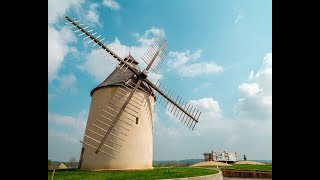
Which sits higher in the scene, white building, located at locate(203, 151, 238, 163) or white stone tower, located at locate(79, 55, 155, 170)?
white stone tower, located at locate(79, 55, 155, 170)

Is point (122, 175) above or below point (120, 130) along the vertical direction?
below

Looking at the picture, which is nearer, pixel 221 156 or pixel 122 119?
pixel 122 119

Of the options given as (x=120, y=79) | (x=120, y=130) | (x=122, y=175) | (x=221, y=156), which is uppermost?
(x=120, y=79)

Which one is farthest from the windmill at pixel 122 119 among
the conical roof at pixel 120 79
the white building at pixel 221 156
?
the white building at pixel 221 156

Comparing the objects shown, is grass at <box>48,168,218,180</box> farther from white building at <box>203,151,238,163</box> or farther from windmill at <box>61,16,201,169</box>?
white building at <box>203,151,238,163</box>

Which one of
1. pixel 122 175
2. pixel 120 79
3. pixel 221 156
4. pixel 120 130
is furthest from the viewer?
pixel 221 156

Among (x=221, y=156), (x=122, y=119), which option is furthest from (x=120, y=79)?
(x=221, y=156)

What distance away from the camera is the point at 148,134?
17297 mm

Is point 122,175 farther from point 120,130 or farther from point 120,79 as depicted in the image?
point 120,79

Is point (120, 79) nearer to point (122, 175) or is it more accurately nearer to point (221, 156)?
point (122, 175)

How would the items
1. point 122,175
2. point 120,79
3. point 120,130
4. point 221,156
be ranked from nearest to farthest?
point 122,175 < point 120,130 < point 120,79 < point 221,156

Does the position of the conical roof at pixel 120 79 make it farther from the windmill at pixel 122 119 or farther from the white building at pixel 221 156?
the white building at pixel 221 156

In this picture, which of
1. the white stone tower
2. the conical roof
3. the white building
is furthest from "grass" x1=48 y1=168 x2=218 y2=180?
the white building
